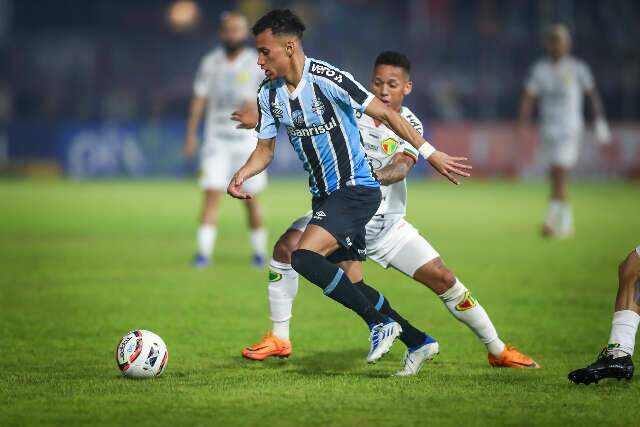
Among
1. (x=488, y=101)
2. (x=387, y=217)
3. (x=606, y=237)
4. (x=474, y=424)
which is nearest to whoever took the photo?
(x=474, y=424)

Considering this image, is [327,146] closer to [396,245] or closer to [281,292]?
[396,245]

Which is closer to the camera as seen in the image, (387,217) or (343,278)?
(343,278)

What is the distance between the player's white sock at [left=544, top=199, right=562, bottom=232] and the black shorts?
9346 millimetres

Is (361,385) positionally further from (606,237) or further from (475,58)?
(475,58)

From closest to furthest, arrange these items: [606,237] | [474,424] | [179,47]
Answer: [474,424] < [606,237] < [179,47]

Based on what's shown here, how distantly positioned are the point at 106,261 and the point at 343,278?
→ 22.6 ft

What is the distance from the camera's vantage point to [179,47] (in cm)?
3672

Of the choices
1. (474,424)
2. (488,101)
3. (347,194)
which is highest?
(488,101)

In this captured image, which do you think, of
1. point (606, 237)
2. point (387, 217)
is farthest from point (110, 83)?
point (387, 217)

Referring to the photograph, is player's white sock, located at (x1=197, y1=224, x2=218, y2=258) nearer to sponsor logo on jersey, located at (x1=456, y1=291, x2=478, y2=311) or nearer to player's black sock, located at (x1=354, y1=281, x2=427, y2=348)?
player's black sock, located at (x1=354, y1=281, x2=427, y2=348)

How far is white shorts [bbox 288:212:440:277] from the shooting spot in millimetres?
6594

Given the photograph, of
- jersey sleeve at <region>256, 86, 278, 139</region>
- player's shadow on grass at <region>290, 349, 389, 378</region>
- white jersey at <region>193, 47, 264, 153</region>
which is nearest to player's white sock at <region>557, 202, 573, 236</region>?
white jersey at <region>193, 47, 264, 153</region>

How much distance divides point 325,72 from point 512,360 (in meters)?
2.11

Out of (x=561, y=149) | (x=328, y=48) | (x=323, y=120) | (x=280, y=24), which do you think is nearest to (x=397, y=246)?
(x=323, y=120)
